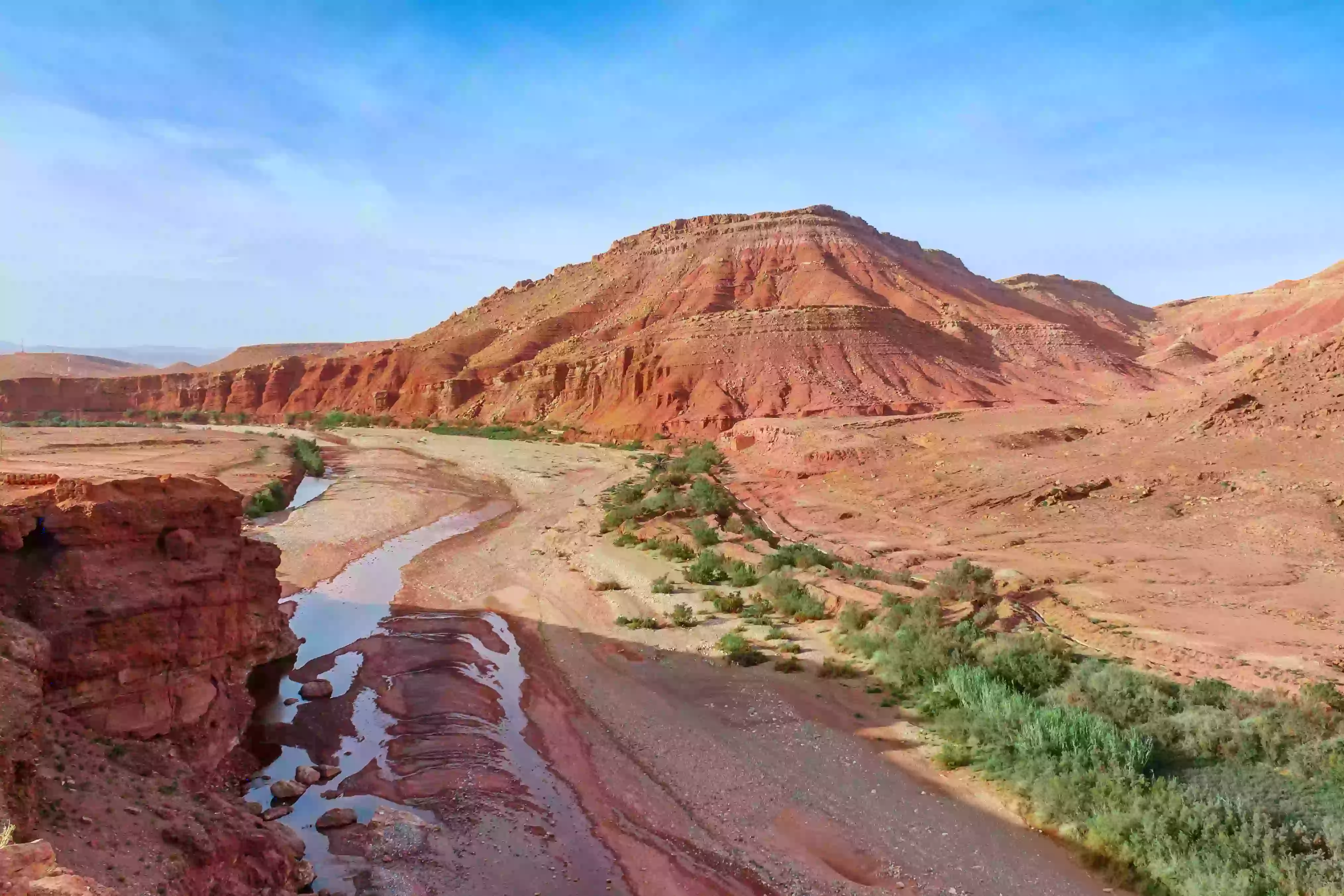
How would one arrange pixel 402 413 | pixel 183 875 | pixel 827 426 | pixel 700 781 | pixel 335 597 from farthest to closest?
1. pixel 402 413
2. pixel 827 426
3. pixel 335 597
4. pixel 700 781
5. pixel 183 875

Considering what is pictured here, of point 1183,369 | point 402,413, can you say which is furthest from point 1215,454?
point 402,413

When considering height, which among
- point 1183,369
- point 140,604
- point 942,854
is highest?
point 1183,369

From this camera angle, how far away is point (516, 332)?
73562 millimetres

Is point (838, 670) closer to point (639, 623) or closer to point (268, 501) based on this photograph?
point (639, 623)

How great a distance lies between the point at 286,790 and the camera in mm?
8758

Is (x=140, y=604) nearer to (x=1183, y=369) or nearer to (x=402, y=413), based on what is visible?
(x=402, y=413)

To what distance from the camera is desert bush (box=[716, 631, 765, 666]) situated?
13.2 metres

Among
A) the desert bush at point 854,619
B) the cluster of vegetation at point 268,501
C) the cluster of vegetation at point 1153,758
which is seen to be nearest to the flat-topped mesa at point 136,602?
the cluster of vegetation at point 1153,758

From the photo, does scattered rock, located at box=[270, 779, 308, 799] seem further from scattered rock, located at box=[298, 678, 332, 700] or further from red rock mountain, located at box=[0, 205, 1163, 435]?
red rock mountain, located at box=[0, 205, 1163, 435]

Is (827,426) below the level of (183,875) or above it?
above

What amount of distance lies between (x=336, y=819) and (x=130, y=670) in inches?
99.4

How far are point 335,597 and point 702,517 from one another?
389 inches

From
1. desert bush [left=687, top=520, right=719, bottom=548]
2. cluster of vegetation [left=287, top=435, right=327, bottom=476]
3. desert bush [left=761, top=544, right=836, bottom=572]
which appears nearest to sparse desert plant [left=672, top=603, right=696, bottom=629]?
desert bush [left=761, top=544, right=836, bottom=572]

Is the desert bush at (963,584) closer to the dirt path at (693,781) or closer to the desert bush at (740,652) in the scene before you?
the dirt path at (693,781)
